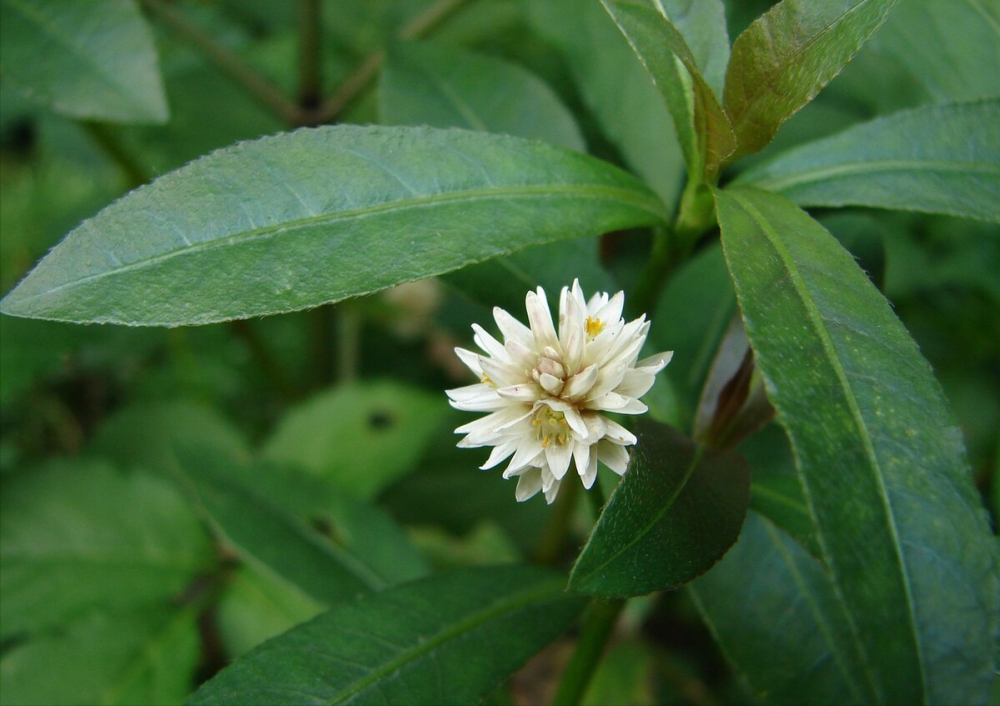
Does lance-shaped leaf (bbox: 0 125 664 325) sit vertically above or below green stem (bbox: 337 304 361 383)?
below

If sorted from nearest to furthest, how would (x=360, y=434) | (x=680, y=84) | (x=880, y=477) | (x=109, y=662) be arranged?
1. (x=880, y=477)
2. (x=680, y=84)
3. (x=109, y=662)
4. (x=360, y=434)

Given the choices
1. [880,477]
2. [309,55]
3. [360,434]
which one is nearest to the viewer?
[880,477]

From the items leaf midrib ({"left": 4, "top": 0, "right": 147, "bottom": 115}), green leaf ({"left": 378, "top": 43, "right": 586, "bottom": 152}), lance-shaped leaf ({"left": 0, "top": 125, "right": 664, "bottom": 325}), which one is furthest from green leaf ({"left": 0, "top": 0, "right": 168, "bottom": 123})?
lance-shaped leaf ({"left": 0, "top": 125, "right": 664, "bottom": 325})

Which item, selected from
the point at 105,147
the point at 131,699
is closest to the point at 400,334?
the point at 105,147

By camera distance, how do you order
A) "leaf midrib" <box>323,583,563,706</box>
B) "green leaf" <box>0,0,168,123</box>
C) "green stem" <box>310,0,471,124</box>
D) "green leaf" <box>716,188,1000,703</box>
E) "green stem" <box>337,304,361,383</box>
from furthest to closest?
1. "green stem" <box>337,304,361,383</box>
2. "green stem" <box>310,0,471,124</box>
3. "green leaf" <box>0,0,168,123</box>
4. "leaf midrib" <box>323,583,563,706</box>
5. "green leaf" <box>716,188,1000,703</box>

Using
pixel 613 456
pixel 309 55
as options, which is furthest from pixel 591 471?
pixel 309 55

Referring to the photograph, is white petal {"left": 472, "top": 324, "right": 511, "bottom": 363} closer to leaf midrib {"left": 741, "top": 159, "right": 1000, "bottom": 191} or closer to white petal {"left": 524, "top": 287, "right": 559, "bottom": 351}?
white petal {"left": 524, "top": 287, "right": 559, "bottom": 351}

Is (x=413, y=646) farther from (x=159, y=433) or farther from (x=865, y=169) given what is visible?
(x=159, y=433)

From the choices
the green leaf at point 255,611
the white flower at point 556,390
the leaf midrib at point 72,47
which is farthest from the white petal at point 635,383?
the leaf midrib at point 72,47
